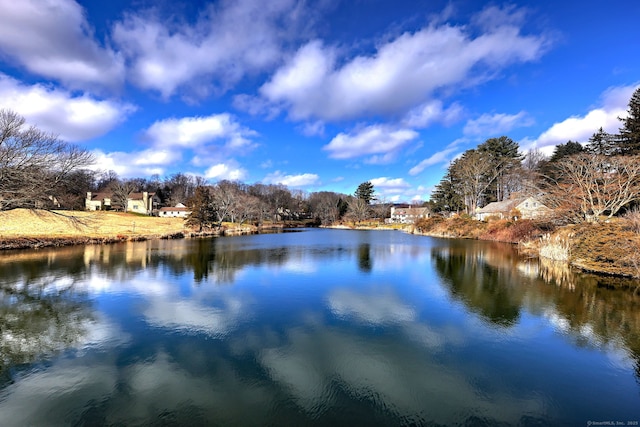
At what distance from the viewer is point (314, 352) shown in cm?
650

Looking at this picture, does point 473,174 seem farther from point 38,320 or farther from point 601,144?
point 38,320

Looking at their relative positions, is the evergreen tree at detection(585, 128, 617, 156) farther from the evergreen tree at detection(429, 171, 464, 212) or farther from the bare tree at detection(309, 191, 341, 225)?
the bare tree at detection(309, 191, 341, 225)

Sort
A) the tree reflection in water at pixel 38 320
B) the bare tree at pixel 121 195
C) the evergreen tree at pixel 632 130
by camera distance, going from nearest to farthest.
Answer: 1. the tree reflection in water at pixel 38 320
2. the evergreen tree at pixel 632 130
3. the bare tree at pixel 121 195

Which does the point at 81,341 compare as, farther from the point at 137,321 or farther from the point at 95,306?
the point at 95,306

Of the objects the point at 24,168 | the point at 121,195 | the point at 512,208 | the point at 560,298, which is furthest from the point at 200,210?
the point at 512,208

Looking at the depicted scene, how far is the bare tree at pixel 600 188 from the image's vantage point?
21.0 m

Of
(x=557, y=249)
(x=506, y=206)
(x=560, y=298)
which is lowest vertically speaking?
(x=560, y=298)

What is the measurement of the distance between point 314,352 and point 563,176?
31.6 m

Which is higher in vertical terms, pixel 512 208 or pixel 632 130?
pixel 632 130

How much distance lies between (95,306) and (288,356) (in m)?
7.11

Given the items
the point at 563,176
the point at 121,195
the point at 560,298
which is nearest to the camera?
the point at 560,298

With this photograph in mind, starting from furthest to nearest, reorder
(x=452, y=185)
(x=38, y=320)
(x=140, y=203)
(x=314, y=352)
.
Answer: (x=140, y=203)
(x=452, y=185)
(x=38, y=320)
(x=314, y=352)

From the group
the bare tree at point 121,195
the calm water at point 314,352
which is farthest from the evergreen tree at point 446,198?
the bare tree at point 121,195

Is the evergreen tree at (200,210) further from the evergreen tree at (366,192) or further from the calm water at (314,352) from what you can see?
the evergreen tree at (366,192)
